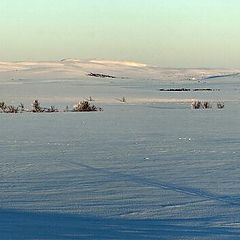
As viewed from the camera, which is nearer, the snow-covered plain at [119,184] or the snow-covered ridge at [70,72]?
the snow-covered plain at [119,184]

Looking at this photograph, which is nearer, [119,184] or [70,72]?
[119,184]

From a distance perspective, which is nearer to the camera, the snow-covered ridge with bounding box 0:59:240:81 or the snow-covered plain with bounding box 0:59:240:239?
the snow-covered plain with bounding box 0:59:240:239

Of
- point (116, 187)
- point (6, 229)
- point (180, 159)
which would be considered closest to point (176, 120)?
point (180, 159)

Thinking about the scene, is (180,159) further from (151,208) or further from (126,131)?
(126,131)

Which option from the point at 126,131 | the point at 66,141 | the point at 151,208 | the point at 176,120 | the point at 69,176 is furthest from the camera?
the point at 176,120

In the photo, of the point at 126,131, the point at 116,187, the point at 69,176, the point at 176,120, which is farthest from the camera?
the point at 176,120

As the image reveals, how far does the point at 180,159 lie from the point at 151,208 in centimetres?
286

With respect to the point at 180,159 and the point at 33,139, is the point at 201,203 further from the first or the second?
the point at 33,139

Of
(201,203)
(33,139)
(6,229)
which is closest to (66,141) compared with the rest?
(33,139)

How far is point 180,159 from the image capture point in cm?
805

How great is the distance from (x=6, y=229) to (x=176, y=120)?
10.3m

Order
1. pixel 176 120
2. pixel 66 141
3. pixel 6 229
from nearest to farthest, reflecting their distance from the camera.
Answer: pixel 6 229
pixel 66 141
pixel 176 120

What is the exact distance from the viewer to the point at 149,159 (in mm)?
8047

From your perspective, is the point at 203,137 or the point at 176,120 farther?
the point at 176,120
